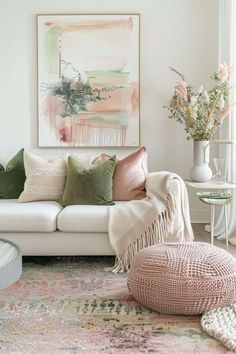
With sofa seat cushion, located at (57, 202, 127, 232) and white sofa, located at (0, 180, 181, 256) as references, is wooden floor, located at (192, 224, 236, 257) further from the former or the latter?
sofa seat cushion, located at (57, 202, 127, 232)

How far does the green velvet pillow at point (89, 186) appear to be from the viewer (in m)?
3.62

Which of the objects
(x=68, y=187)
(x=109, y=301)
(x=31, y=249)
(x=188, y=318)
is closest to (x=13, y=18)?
(x=68, y=187)

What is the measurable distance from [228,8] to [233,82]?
70cm

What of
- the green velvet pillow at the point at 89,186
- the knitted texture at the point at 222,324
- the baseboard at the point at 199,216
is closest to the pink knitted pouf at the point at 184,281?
the knitted texture at the point at 222,324

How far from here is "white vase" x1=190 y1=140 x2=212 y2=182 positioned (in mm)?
4090

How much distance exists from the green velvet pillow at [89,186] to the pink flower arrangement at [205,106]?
36.3 inches

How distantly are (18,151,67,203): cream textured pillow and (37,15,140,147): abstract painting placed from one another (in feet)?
2.46

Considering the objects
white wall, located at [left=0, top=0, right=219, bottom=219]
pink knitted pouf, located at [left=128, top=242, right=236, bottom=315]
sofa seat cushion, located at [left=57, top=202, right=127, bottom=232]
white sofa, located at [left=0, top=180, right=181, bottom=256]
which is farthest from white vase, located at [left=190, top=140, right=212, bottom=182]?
pink knitted pouf, located at [left=128, top=242, right=236, bottom=315]

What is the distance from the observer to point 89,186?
143 inches

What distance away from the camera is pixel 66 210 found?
341cm

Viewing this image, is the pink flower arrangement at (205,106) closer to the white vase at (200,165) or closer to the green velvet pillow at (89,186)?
the white vase at (200,165)

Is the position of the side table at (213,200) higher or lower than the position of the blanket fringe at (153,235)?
higher

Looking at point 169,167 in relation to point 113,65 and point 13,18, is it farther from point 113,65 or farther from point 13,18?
point 13,18

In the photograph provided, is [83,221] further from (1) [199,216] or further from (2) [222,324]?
(1) [199,216]
